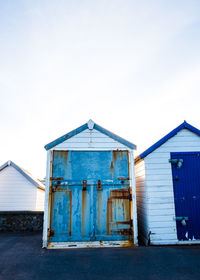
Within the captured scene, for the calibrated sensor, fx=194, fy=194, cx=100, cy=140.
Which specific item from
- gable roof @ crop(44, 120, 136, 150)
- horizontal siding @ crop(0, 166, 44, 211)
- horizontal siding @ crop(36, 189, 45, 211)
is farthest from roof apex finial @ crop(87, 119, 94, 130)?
horizontal siding @ crop(36, 189, 45, 211)

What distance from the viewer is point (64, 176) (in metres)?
6.48

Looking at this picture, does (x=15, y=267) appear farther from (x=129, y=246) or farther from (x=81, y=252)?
(x=129, y=246)

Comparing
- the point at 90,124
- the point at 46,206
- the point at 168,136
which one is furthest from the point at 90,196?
the point at 168,136

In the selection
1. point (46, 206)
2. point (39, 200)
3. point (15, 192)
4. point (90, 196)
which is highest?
point (90, 196)

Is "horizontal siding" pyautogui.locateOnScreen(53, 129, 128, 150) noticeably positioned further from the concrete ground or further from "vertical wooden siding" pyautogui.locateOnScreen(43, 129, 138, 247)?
the concrete ground

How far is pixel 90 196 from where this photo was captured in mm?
6371

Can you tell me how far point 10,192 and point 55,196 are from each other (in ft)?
23.5

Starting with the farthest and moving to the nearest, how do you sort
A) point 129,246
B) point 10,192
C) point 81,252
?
point 10,192 < point 129,246 < point 81,252

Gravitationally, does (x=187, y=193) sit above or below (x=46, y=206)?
above

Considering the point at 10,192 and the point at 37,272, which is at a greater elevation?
the point at 10,192

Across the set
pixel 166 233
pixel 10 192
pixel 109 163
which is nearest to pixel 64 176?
pixel 109 163

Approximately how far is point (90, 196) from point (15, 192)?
7683 millimetres

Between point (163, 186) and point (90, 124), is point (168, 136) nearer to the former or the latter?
Answer: point (163, 186)

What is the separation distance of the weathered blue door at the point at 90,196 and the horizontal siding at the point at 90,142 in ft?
0.60
